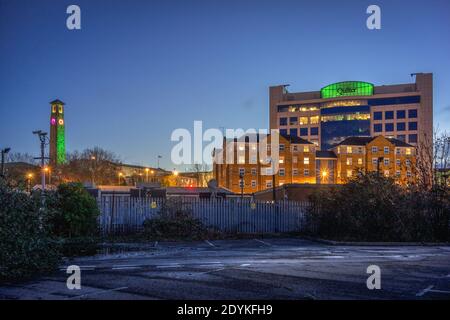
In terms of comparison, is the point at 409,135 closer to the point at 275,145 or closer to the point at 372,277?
the point at 275,145

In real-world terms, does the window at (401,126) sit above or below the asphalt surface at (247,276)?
above

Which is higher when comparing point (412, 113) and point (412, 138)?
point (412, 113)

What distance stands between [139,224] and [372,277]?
15983 mm

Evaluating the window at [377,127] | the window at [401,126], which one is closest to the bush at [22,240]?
the window at [377,127]

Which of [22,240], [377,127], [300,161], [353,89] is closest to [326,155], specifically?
[300,161]

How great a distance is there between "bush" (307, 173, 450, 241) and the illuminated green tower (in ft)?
333

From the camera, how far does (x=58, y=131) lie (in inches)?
5162

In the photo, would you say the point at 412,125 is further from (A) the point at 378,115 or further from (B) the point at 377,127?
(A) the point at 378,115

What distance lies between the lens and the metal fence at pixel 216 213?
24.3 metres

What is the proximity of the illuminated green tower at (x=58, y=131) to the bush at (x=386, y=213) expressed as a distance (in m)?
101

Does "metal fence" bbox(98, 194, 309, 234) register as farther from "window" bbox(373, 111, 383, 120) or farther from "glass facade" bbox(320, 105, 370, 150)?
"window" bbox(373, 111, 383, 120)

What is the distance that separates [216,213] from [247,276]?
1485cm

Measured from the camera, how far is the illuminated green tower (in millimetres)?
122750

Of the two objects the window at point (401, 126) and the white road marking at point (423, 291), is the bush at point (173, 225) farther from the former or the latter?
the window at point (401, 126)
